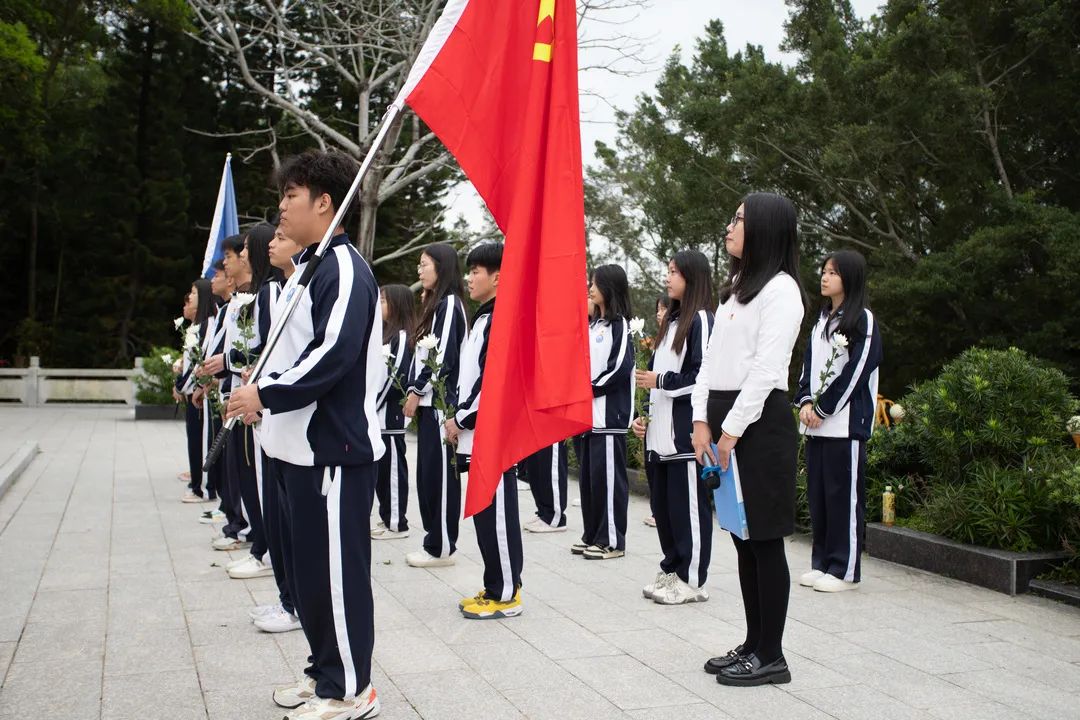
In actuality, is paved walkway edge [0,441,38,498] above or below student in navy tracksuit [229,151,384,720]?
below

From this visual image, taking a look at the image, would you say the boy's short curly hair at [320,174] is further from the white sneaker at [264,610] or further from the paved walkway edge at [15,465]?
the paved walkway edge at [15,465]

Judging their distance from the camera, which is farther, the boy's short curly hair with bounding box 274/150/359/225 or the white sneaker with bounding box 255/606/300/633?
the white sneaker with bounding box 255/606/300/633

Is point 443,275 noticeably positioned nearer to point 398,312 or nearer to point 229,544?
point 398,312

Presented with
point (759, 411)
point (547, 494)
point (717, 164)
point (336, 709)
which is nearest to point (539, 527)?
point (547, 494)

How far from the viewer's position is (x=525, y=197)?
3.88 m

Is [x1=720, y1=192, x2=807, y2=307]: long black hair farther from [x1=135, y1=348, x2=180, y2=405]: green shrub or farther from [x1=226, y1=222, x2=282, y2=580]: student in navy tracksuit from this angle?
[x1=135, y1=348, x2=180, y2=405]: green shrub

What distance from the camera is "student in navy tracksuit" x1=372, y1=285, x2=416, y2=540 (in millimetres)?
7430

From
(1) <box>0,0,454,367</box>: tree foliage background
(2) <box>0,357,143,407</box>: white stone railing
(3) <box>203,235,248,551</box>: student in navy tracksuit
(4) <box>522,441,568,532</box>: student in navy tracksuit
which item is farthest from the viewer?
(1) <box>0,0,454,367</box>: tree foliage background

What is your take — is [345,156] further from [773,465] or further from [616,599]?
[616,599]

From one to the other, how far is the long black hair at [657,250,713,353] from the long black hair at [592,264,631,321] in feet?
4.31

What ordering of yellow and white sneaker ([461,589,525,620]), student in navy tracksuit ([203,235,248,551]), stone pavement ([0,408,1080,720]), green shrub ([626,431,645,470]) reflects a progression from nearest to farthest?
1. stone pavement ([0,408,1080,720])
2. yellow and white sneaker ([461,589,525,620])
3. student in navy tracksuit ([203,235,248,551])
4. green shrub ([626,431,645,470])

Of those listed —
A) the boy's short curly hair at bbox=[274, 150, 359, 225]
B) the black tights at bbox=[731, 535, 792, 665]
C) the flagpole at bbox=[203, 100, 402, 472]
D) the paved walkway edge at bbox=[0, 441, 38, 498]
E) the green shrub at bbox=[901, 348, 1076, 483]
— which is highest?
the boy's short curly hair at bbox=[274, 150, 359, 225]

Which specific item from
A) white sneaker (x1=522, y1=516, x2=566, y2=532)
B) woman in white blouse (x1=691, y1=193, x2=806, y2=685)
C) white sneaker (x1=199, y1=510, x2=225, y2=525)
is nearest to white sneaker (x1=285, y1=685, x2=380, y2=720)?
woman in white blouse (x1=691, y1=193, x2=806, y2=685)

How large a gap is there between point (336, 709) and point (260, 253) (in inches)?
117
